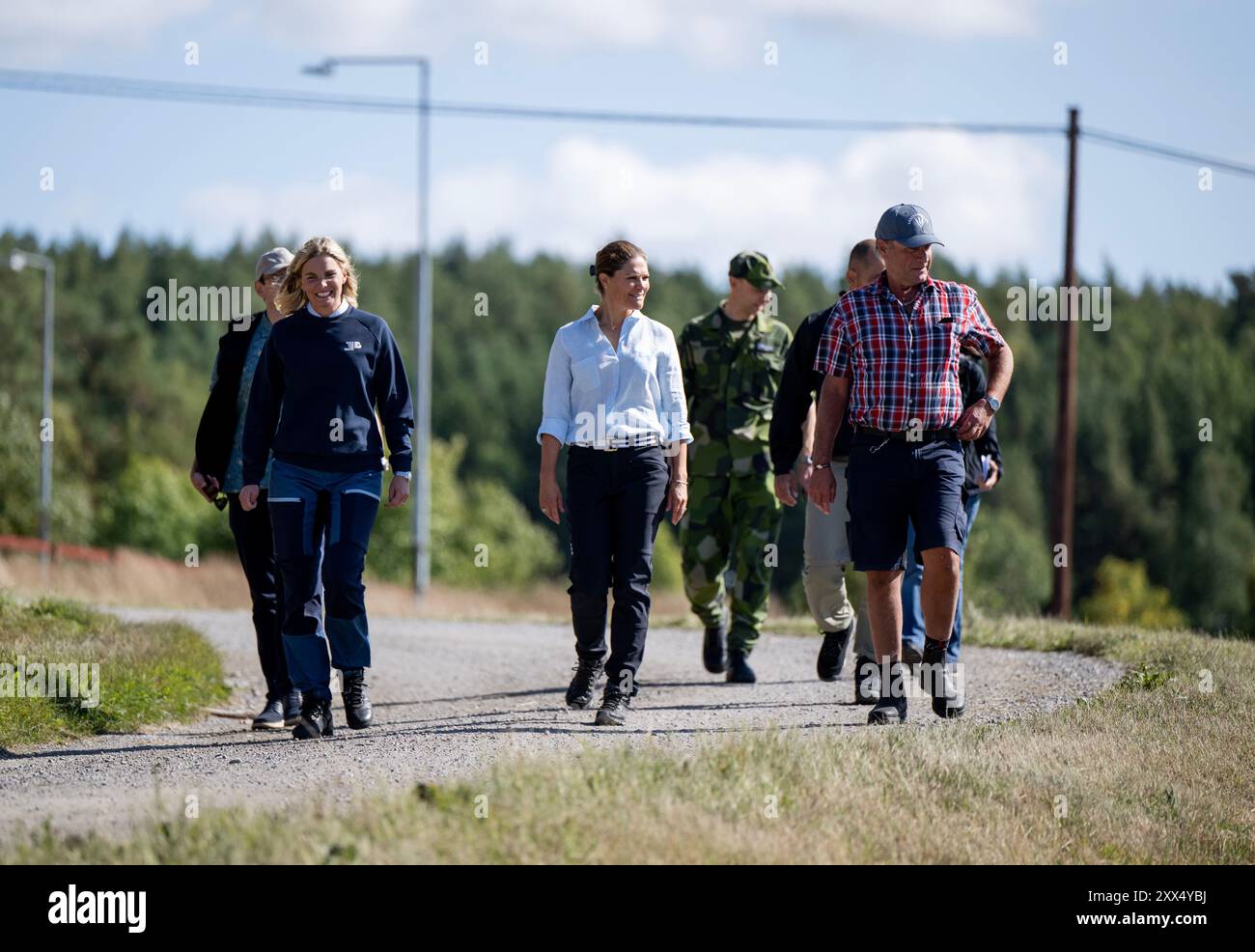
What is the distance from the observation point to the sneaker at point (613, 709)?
24.3ft

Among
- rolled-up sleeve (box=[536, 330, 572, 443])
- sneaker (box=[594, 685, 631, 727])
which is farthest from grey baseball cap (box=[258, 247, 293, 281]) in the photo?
sneaker (box=[594, 685, 631, 727])

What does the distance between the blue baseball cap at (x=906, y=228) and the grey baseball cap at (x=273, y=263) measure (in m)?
2.75

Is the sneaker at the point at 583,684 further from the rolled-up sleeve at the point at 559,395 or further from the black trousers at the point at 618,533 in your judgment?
the rolled-up sleeve at the point at 559,395

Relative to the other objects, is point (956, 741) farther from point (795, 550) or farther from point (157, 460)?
point (795, 550)

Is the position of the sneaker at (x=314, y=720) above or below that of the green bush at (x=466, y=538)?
above

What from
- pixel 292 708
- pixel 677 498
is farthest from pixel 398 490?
pixel 292 708

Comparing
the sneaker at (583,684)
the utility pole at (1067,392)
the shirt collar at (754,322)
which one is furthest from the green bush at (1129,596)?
the sneaker at (583,684)

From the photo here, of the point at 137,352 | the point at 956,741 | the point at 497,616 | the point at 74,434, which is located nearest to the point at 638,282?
the point at 956,741

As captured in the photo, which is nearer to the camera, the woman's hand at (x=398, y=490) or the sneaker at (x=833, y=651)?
the woman's hand at (x=398, y=490)

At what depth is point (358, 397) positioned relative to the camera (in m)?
7.37

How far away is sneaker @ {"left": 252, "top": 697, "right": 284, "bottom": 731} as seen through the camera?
8.02 m

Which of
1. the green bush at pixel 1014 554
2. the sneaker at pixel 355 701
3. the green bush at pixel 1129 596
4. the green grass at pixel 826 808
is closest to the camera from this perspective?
the green grass at pixel 826 808

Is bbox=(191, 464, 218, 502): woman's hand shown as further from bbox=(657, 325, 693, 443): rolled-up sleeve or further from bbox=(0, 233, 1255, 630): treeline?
bbox=(0, 233, 1255, 630): treeline
